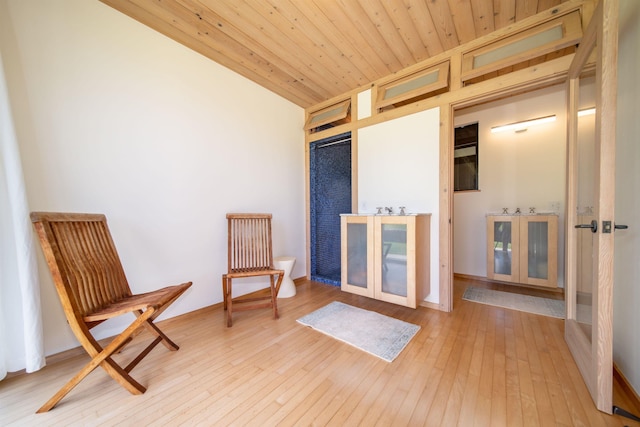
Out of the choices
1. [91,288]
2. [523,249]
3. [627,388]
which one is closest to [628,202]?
[627,388]

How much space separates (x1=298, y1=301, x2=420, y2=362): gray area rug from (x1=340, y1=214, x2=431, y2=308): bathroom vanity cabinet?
198 millimetres

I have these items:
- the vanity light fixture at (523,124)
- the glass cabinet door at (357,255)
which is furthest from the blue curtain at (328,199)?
the vanity light fixture at (523,124)

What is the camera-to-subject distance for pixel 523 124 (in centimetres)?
282

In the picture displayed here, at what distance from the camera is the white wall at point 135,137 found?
1.46 meters

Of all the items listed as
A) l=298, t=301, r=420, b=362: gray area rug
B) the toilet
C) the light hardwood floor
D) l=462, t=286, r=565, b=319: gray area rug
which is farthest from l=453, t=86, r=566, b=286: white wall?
the toilet

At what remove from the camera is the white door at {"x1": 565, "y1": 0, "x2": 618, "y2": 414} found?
3.43ft

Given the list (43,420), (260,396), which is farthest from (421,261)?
(43,420)

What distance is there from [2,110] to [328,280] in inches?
119

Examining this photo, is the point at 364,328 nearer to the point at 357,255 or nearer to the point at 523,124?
the point at 357,255

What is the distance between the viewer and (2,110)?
124 centimetres

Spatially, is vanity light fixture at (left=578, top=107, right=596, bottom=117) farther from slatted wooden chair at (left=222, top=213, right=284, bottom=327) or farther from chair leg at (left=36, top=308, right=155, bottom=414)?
chair leg at (left=36, top=308, right=155, bottom=414)

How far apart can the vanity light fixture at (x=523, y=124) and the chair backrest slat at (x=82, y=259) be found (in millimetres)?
4315

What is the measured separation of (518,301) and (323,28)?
10.8 feet

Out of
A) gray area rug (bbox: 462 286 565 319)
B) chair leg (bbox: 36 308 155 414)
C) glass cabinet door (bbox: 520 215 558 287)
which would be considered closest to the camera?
chair leg (bbox: 36 308 155 414)
